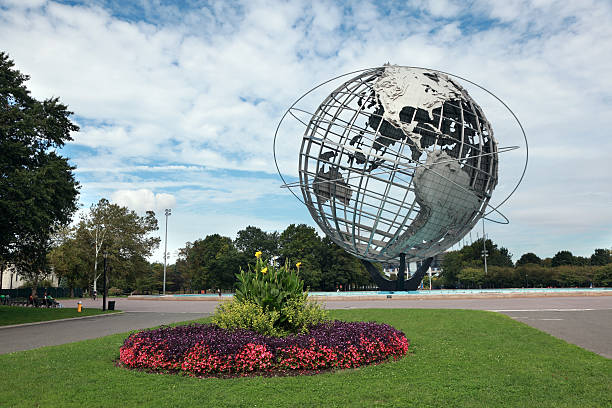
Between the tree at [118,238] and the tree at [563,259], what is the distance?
61716 mm

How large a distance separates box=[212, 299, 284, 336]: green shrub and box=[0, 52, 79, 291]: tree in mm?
13242

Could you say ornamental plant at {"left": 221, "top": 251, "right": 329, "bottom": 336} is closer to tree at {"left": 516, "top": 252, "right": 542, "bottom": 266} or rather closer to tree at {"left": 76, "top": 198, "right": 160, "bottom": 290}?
tree at {"left": 76, "top": 198, "right": 160, "bottom": 290}

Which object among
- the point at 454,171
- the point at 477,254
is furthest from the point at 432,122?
the point at 477,254

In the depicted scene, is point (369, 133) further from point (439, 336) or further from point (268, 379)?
point (268, 379)

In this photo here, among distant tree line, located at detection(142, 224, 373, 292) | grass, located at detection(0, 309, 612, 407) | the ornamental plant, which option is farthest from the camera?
distant tree line, located at detection(142, 224, 373, 292)

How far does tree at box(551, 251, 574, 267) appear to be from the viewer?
2773 inches

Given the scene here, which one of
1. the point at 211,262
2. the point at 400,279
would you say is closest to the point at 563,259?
the point at 400,279

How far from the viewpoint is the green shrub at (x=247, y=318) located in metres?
9.45

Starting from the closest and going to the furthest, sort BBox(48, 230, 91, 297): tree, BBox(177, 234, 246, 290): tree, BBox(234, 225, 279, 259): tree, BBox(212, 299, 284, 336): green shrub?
1. BBox(212, 299, 284, 336): green shrub
2. BBox(48, 230, 91, 297): tree
3. BBox(177, 234, 246, 290): tree
4. BBox(234, 225, 279, 259): tree

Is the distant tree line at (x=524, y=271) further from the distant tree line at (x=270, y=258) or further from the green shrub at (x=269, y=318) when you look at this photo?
the green shrub at (x=269, y=318)

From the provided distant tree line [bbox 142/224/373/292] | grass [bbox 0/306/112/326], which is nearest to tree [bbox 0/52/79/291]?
grass [bbox 0/306/112/326]

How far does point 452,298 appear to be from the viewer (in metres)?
32.3

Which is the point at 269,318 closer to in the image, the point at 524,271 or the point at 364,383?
the point at 364,383

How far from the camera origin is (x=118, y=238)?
52.7 metres
